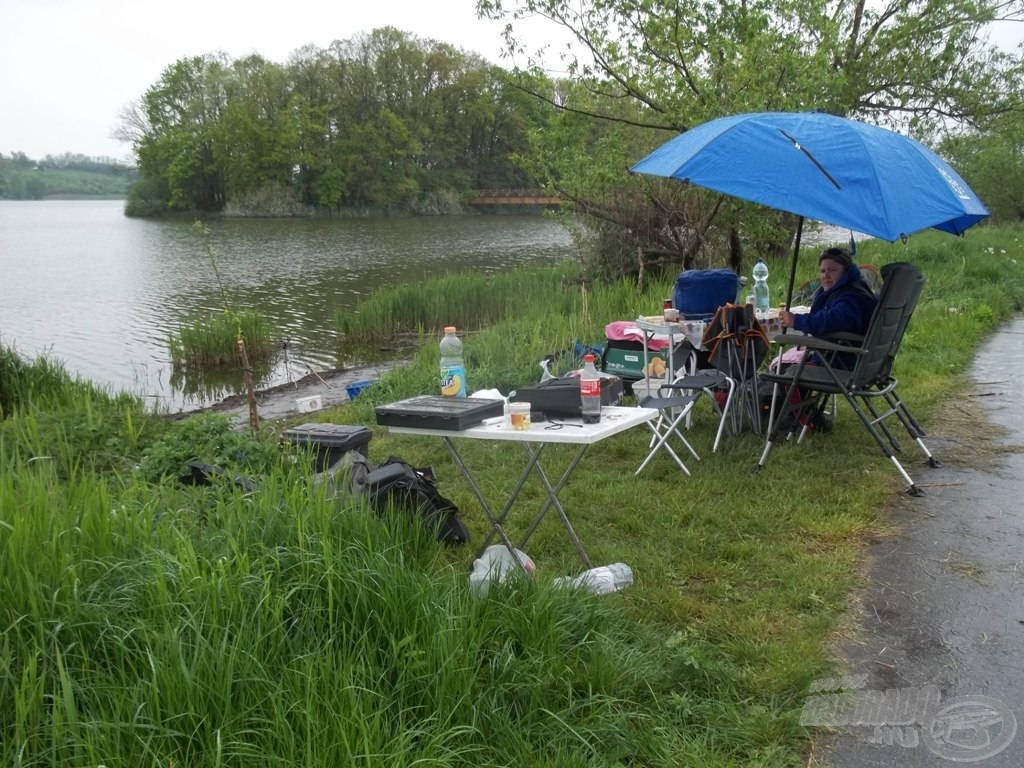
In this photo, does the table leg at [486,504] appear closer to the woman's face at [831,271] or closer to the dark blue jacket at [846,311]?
the dark blue jacket at [846,311]

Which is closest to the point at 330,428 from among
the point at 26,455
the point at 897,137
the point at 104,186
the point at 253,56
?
the point at 26,455

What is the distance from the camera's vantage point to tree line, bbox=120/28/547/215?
60.9 m

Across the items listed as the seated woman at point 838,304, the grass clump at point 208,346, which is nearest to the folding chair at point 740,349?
the seated woman at point 838,304

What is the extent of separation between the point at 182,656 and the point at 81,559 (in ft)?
1.85

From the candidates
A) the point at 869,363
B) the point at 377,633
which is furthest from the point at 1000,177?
the point at 377,633

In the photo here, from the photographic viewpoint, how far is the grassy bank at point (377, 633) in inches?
84.7

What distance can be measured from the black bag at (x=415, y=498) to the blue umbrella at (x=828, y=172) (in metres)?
2.22

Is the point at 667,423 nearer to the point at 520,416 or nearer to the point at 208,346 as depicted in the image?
the point at 520,416

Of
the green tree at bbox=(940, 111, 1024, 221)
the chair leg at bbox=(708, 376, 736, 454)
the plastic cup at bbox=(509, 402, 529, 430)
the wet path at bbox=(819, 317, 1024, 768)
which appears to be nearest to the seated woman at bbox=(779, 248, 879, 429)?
the chair leg at bbox=(708, 376, 736, 454)

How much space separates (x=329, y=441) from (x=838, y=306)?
3.15 meters

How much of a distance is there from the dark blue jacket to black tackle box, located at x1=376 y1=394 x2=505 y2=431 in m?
2.50

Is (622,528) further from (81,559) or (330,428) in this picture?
(81,559)

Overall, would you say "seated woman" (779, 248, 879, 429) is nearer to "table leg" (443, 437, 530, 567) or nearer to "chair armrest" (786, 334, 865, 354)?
"chair armrest" (786, 334, 865, 354)

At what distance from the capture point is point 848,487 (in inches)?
191
